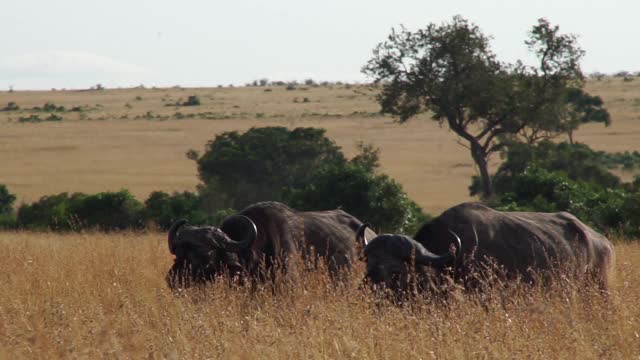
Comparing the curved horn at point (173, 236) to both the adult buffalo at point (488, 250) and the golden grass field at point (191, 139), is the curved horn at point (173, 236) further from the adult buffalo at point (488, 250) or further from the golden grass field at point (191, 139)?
the golden grass field at point (191, 139)

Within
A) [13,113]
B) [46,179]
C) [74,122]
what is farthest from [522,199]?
[13,113]

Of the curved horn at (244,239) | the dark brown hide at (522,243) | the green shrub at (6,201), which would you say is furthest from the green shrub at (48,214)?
the dark brown hide at (522,243)

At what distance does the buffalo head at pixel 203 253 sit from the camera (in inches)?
455

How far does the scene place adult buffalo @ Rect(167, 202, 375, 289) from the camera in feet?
38.3

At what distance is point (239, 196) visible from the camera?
37.6 metres

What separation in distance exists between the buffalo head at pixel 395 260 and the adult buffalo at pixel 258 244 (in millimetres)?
1586

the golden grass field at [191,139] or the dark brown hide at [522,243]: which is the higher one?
the dark brown hide at [522,243]

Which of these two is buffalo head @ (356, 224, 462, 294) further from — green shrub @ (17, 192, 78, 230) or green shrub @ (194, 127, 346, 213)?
green shrub @ (194, 127, 346, 213)

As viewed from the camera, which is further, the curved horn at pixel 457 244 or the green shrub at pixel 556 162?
the green shrub at pixel 556 162

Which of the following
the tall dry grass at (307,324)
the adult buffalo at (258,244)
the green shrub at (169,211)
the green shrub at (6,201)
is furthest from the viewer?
the green shrub at (6,201)

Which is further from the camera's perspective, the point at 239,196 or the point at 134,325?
the point at 239,196

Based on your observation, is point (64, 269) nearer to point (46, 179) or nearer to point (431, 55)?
point (431, 55)

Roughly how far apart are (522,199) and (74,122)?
6673 cm

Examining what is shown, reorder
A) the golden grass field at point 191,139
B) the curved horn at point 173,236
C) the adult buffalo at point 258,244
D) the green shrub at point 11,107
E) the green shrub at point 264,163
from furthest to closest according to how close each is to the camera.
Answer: the green shrub at point 11,107
the golden grass field at point 191,139
the green shrub at point 264,163
the curved horn at point 173,236
the adult buffalo at point 258,244
